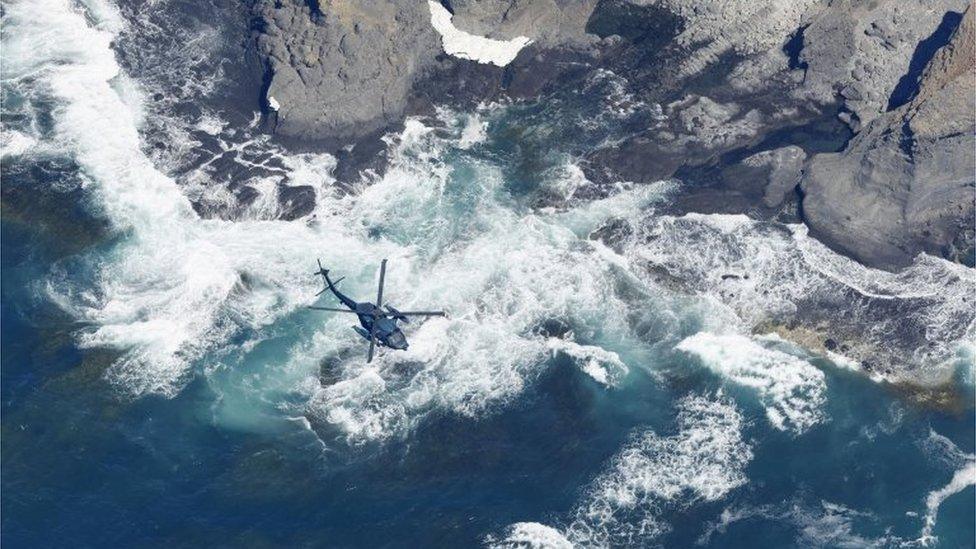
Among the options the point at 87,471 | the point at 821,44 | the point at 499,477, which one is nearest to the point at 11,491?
the point at 87,471

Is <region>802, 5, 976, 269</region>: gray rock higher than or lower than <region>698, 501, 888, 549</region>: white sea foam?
higher

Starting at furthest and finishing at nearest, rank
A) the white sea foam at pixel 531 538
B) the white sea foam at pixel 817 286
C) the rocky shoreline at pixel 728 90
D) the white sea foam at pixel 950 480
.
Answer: the rocky shoreline at pixel 728 90 < the white sea foam at pixel 817 286 < the white sea foam at pixel 950 480 < the white sea foam at pixel 531 538

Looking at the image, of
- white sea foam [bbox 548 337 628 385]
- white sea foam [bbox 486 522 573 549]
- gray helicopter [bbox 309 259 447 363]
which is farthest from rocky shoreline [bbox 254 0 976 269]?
white sea foam [bbox 486 522 573 549]

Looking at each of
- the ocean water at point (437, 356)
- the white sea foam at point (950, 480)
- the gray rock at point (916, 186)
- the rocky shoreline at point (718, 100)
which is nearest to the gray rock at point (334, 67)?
the rocky shoreline at point (718, 100)

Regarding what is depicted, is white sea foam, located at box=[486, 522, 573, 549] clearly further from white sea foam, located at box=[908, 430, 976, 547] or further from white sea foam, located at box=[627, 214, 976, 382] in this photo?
white sea foam, located at box=[908, 430, 976, 547]

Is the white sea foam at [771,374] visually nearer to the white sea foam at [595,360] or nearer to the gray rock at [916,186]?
the white sea foam at [595,360]
